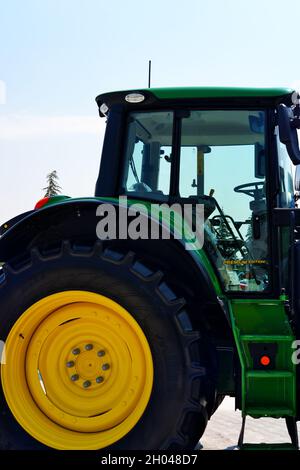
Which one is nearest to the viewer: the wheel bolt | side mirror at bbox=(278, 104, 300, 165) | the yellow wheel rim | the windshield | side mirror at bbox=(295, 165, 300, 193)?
the yellow wheel rim

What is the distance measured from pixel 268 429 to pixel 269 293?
1.42 m

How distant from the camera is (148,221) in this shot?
3357 mm

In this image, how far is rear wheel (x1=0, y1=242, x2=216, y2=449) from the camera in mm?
3109

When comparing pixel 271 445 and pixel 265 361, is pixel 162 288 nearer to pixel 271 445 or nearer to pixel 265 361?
pixel 265 361

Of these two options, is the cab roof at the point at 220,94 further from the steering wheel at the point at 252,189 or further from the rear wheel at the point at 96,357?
the rear wheel at the point at 96,357

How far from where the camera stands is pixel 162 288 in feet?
10.5

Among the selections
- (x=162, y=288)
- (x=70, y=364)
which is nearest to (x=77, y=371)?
(x=70, y=364)

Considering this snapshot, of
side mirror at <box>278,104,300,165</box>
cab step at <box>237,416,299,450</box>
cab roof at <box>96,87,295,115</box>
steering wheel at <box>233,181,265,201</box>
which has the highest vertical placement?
cab roof at <box>96,87,295,115</box>

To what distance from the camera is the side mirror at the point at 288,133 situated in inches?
138

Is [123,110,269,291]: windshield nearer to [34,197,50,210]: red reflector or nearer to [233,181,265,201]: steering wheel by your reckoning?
[233,181,265,201]: steering wheel

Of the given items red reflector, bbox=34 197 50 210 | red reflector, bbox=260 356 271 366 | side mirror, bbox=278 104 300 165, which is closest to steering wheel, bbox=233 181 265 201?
side mirror, bbox=278 104 300 165

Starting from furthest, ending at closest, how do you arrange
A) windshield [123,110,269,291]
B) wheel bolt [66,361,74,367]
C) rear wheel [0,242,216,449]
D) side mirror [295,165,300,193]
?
side mirror [295,165,300,193]
windshield [123,110,269,291]
wheel bolt [66,361,74,367]
rear wheel [0,242,216,449]

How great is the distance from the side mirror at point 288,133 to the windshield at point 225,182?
0.76 ft

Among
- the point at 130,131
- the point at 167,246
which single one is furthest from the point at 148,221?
the point at 130,131
